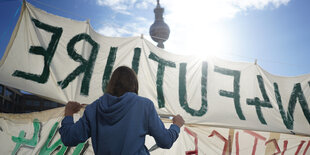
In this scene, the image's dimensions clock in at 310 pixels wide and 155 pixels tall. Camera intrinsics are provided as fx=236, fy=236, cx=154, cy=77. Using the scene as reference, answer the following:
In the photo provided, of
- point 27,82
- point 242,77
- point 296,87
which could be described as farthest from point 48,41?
point 296,87

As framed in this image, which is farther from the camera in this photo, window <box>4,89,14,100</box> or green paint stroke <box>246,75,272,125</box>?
window <box>4,89,14,100</box>

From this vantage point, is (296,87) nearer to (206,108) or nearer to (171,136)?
(206,108)

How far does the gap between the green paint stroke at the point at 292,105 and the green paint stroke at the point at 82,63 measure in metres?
3.52

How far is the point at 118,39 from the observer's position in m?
3.99

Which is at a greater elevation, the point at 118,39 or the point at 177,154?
the point at 118,39

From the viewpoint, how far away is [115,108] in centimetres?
145

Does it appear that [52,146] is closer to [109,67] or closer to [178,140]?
[109,67]

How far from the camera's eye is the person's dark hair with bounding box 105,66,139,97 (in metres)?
1.57

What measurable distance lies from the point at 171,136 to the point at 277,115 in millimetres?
3558

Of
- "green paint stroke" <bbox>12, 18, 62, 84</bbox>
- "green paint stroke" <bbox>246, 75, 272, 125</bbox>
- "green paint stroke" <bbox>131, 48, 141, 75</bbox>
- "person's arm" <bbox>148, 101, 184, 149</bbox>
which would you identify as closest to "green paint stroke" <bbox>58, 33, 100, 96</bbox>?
"green paint stroke" <bbox>12, 18, 62, 84</bbox>

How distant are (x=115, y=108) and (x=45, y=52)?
2.38 m

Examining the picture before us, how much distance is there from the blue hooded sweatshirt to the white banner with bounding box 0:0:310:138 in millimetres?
1865

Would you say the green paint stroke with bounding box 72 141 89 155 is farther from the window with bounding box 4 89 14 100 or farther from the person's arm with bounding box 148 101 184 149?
the window with bounding box 4 89 14 100

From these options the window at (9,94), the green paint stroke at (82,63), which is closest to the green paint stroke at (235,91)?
the green paint stroke at (82,63)
